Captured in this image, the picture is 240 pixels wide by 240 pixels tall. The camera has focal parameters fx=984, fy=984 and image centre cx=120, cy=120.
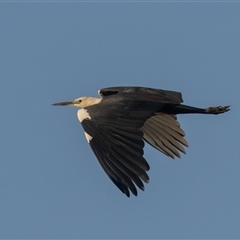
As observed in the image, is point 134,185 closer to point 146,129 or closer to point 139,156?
point 139,156

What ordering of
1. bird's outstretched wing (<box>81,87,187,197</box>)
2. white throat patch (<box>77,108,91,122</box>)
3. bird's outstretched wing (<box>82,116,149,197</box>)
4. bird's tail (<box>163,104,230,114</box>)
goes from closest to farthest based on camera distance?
bird's outstretched wing (<box>82,116,149,197</box>)
bird's outstretched wing (<box>81,87,187,197</box>)
white throat patch (<box>77,108,91,122</box>)
bird's tail (<box>163,104,230,114</box>)

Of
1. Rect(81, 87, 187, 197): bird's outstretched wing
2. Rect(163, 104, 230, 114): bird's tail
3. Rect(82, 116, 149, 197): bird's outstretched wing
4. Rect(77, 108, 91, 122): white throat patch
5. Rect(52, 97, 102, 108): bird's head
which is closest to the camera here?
Rect(82, 116, 149, 197): bird's outstretched wing

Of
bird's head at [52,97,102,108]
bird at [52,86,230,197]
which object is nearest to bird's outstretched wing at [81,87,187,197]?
bird at [52,86,230,197]

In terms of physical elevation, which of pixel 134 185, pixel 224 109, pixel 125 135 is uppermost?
pixel 224 109

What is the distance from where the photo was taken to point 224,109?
17.9 metres

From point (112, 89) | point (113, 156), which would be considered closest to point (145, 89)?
point (112, 89)

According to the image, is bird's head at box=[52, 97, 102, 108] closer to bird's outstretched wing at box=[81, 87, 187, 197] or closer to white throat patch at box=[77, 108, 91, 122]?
bird's outstretched wing at box=[81, 87, 187, 197]

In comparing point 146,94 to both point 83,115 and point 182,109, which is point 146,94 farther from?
point 83,115

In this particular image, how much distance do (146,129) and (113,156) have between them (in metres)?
2.91

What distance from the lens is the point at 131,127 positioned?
14.9 m

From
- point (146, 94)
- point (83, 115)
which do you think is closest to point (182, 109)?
point (146, 94)

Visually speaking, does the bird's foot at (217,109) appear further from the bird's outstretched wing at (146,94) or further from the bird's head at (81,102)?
the bird's head at (81,102)

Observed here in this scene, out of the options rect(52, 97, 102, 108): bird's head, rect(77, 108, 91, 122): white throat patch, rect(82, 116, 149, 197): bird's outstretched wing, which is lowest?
rect(82, 116, 149, 197): bird's outstretched wing

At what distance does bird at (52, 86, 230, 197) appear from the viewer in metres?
14.2
